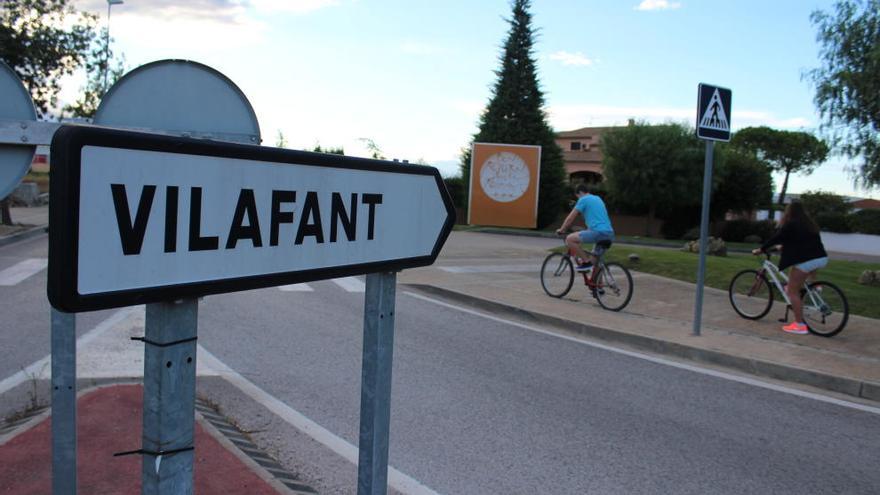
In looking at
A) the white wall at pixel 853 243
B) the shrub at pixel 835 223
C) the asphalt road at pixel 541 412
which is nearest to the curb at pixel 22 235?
the asphalt road at pixel 541 412

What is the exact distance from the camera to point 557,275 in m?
12.1

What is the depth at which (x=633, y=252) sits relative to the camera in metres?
16.4

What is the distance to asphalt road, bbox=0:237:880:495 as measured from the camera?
15.6ft

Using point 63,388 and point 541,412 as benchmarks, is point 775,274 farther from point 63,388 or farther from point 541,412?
point 63,388

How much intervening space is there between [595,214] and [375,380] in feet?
30.9

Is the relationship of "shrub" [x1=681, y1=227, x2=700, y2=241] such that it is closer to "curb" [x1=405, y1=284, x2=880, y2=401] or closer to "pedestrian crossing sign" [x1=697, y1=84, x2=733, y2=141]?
"curb" [x1=405, y1=284, x2=880, y2=401]

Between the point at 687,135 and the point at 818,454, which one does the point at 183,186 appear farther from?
the point at 687,135

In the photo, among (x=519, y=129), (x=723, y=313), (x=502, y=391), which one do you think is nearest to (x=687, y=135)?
(x=519, y=129)

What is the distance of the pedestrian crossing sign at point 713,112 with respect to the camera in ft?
28.9

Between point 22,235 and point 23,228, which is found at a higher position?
point 23,228

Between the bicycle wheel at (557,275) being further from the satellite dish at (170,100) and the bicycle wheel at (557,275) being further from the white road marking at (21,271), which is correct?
the satellite dish at (170,100)

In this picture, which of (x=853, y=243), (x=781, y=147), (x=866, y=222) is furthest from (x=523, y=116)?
(x=781, y=147)

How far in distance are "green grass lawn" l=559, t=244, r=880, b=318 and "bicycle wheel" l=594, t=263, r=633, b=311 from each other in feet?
8.96

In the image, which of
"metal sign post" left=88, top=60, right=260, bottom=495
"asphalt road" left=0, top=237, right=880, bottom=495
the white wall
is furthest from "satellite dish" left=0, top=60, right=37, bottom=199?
the white wall
